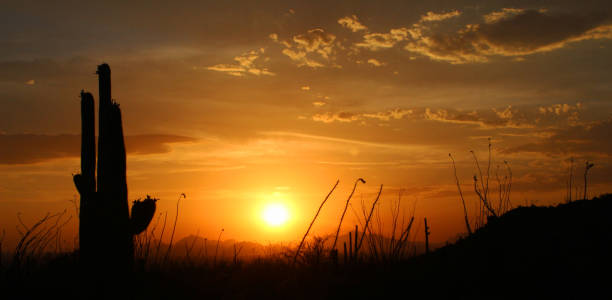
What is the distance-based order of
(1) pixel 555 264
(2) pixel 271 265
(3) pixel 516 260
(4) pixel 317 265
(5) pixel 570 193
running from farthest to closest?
(2) pixel 271 265
(4) pixel 317 265
(5) pixel 570 193
(3) pixel 516 260
(1) pixel 555 264

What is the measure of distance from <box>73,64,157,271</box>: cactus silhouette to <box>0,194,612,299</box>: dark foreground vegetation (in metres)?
0.40

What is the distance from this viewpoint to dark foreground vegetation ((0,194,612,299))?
630 cm

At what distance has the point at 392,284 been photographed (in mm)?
7297

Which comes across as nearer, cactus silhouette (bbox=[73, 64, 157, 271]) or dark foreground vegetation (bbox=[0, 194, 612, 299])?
dark foreground vegetation (bbox=[0, 194, 612, 299])

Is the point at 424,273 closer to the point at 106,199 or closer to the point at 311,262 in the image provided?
the point at 311,262

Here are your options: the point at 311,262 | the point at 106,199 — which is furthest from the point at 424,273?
the point at 106,199

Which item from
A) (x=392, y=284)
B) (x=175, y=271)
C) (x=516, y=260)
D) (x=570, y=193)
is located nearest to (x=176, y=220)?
(x=175, y=271)

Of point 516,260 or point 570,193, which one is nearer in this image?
point 516,260

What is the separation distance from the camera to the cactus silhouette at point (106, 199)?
9602mm

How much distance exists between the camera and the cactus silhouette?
960 cm

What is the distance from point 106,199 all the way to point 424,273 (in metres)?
6.27

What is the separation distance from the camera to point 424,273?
24.3ft

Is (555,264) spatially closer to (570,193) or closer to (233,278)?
(570,193)

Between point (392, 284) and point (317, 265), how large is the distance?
96.4 inches
